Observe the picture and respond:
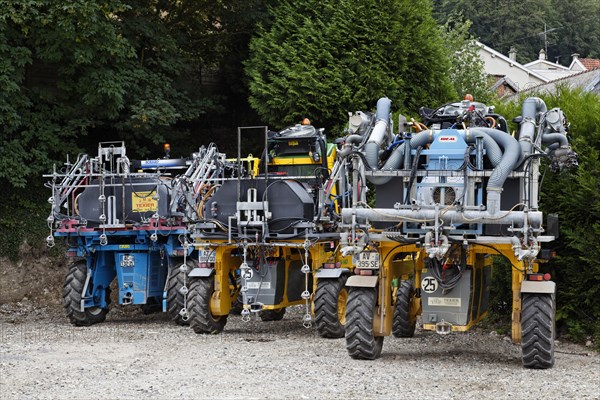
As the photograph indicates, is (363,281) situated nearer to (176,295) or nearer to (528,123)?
(528,123)

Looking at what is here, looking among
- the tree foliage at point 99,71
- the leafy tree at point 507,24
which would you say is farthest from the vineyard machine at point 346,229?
the leafy tree at point 507,24

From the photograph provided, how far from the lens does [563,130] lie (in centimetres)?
1186

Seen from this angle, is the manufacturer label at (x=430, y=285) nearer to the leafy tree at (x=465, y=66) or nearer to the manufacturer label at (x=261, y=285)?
the manufacturer label at (x=261, y=285)

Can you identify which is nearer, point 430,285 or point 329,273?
point 430,285

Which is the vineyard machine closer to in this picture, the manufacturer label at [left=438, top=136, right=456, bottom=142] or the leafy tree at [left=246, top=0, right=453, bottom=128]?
the manufacturer label at [left=438, top=136, right=456, bottom=142]

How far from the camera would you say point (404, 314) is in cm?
1411

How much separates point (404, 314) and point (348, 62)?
8.73 meters

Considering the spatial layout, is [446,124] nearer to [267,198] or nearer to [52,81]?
[267,198]

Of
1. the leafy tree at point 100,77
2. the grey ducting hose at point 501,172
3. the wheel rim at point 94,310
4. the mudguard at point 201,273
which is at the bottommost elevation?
the wheel rim at point 94,310

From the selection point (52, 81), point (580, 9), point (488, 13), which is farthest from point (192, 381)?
point (580, 9)

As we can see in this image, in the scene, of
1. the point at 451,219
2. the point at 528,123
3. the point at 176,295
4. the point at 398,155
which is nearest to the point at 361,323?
the point at 451,219

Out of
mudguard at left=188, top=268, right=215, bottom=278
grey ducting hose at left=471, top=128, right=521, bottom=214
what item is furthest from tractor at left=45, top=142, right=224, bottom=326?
grey ducting hose at left=471, top=128, right=521, bottom=214

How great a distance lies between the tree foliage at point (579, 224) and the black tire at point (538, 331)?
1.79 meters

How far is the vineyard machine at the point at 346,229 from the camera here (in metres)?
11.3
